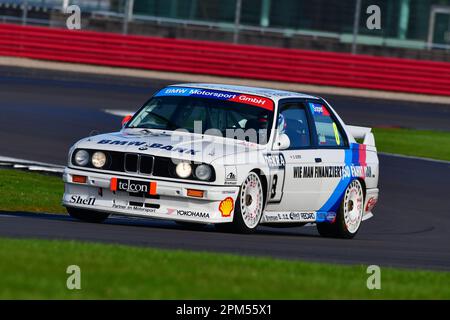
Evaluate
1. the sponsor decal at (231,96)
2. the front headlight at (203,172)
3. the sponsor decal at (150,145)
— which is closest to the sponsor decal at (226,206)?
the front headlight at (203,172)

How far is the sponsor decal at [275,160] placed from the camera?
39.3ft

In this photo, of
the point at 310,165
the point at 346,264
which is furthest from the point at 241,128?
the point at 346,264

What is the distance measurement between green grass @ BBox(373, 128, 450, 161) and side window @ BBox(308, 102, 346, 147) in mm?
10224

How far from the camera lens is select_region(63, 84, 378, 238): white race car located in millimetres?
11367

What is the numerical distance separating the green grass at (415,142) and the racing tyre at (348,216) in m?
10.2

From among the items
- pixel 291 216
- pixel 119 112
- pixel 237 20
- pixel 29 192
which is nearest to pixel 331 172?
pixel 291 216

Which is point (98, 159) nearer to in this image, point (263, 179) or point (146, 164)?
point (146, 164)

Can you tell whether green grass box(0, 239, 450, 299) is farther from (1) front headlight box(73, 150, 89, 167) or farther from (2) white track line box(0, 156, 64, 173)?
(2) white track line box(0, 156, 64, 173)

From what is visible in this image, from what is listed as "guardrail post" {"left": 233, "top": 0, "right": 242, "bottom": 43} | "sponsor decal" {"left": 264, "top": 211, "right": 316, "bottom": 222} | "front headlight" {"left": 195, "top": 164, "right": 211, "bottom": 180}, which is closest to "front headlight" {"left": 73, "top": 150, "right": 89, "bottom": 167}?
"front headlight" {"left": 195, "top": 164, "right": 211, "bottom": 180}

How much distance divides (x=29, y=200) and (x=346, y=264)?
5762 millimetres

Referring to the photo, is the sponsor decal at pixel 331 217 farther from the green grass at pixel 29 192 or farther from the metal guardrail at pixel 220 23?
the metal guardrail at pixel 220 23

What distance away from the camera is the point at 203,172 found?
1139 cm

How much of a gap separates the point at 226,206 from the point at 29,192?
4320 mm
